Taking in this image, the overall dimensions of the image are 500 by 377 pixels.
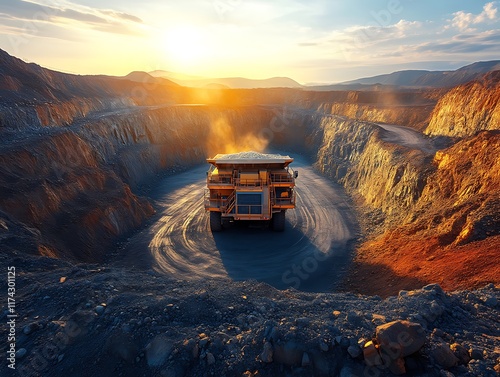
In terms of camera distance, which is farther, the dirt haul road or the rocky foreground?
the dirt haul road

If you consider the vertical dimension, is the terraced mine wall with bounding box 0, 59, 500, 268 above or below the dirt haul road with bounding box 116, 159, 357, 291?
above

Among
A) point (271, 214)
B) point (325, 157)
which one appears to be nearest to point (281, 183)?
point (271, 214)

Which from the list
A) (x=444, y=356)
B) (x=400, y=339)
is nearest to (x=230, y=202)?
(x=400, y=339)

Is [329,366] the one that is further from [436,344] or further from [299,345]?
[436,344]

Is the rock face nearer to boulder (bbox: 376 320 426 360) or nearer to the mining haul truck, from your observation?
the mining haul truck

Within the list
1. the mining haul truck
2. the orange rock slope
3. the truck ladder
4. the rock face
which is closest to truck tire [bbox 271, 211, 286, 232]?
the mining haul truck

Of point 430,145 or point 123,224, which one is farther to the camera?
point 430,145
